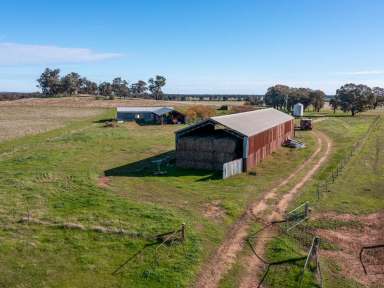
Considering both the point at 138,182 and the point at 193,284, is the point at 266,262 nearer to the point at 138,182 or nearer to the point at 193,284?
the point at 193,284

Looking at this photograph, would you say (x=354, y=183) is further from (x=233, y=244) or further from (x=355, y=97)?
(x=355, y=97)

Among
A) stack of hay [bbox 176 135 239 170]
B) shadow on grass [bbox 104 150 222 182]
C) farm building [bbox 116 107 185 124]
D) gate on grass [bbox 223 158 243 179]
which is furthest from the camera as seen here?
farm building [bbox 116 107 185 124]

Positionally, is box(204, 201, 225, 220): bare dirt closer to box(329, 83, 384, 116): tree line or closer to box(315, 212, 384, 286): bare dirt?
box(315, 212, 384, 286): bare dirt

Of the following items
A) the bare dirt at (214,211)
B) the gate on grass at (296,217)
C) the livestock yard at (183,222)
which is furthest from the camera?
the bare dirt at (214,211)

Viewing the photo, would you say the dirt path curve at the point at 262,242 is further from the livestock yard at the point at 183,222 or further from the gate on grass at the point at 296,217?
the gate on grass at the point at 296,217

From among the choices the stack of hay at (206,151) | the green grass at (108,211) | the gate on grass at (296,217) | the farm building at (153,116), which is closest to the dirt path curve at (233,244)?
the green grass at (108,211)

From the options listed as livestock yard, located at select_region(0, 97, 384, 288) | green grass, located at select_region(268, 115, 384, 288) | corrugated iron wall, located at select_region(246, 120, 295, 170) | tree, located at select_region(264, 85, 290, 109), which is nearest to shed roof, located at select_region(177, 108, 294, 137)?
corrugated iron wall, located at select_region(246, 120, 295, 170)

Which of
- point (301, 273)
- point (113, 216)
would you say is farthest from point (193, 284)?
point (113, 216)

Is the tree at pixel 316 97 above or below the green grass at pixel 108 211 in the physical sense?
above
